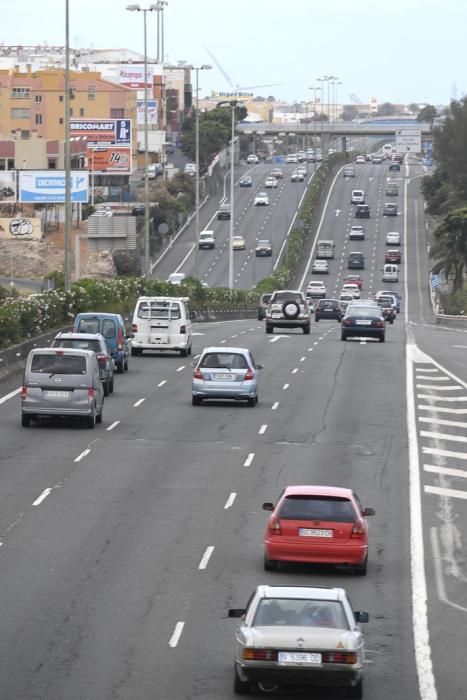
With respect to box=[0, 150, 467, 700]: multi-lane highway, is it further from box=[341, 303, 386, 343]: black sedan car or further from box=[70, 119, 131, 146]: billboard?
box=[70, 119, 131, 146]: billboard

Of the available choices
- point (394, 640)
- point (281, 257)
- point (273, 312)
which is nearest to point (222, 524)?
point (394, 640)

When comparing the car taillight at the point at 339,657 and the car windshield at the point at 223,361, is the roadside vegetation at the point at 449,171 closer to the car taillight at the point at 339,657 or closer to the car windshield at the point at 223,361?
the car windshield at the point at 223,361

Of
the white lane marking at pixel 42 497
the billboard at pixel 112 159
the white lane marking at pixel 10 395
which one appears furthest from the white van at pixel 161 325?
the billboard at pixel 112 159

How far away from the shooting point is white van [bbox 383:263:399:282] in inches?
5344

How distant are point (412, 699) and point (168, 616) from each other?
4421mm

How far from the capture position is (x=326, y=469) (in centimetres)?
3183

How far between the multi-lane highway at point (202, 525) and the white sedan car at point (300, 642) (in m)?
0.86

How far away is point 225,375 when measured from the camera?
1614 inches

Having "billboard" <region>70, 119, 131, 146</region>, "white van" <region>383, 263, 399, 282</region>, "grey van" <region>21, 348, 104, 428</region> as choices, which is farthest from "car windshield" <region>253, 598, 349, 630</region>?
"billboard" <region>70, 119, 131, 146</region>

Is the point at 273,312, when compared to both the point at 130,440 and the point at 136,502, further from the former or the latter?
the point at 136,502

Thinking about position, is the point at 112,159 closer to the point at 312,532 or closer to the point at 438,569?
the point at 438,569

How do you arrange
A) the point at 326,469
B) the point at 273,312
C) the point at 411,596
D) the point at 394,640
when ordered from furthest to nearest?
1. the point at 273,312
2. the point at 326,469
3. the point at 411,596
4. the point at 394,640

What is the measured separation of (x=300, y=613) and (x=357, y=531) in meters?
6.52

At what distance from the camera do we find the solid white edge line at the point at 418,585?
1759cm
